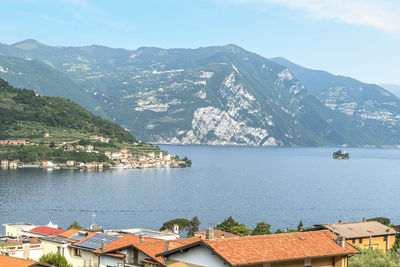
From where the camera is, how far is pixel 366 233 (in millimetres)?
47188

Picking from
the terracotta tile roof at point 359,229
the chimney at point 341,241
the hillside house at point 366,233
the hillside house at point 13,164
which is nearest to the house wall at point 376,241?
the hillside house at point 366,233

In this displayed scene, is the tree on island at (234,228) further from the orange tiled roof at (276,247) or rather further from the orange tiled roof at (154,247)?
the orange tiled roof at (276,247)

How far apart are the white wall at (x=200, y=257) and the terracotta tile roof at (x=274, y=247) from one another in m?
0.35

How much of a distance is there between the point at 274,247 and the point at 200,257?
3.28 meters

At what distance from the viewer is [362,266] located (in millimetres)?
28141

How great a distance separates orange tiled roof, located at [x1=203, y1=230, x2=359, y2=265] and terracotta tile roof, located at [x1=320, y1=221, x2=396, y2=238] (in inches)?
768

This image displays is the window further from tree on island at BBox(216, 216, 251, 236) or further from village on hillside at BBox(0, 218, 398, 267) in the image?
tree on island at BBox(216, 216, 251, 236)

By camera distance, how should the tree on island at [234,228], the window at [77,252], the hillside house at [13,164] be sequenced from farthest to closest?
the hillside house at [13,164]
the tree on island at [234,228]
the window at [77,252]

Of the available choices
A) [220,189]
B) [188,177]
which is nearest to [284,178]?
[188,177]

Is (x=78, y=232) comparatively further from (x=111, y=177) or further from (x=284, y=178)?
(x=284, y=178)

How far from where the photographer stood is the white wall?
74.3 ft

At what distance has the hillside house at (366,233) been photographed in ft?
149

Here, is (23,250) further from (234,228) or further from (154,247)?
(234,228)

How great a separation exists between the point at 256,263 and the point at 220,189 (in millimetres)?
131248
